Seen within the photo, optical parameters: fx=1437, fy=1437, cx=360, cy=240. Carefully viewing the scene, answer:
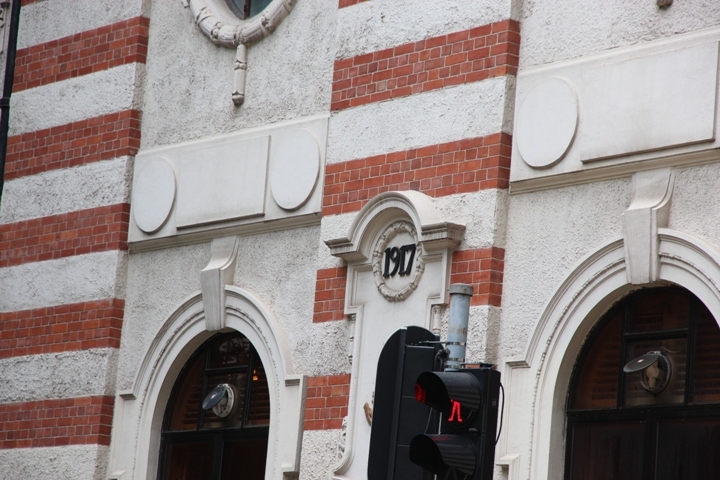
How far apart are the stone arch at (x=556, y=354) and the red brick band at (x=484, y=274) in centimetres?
44

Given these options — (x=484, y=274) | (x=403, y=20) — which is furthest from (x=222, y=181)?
(x=484, y=274)

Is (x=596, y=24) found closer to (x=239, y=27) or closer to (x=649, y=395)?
(x=649, y=395)

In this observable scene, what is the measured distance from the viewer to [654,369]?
344 inches

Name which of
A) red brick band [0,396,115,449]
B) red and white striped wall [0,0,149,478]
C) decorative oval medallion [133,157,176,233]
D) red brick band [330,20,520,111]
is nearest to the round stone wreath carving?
red brick band [330,20,520,111]

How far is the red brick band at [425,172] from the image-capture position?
9.70 meters

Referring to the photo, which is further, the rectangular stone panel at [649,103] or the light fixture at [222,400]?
the light fixture at [222,400]

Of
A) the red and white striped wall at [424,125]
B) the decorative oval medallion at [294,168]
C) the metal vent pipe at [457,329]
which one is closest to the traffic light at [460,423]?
the metal vent pipe at [457,329]

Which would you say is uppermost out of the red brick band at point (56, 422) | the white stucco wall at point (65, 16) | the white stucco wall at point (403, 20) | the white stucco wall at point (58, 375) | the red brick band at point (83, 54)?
the white stucco wall at point (65, 16)

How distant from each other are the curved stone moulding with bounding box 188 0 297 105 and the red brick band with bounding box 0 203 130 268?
1643 mm

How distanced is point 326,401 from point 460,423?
14.4 ft

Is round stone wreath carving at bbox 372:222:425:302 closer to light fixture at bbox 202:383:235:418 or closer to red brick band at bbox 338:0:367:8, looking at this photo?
red brick band at bbox 338:0:367:8

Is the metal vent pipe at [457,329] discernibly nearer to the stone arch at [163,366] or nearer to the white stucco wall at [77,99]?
the stone arch at [163,366]

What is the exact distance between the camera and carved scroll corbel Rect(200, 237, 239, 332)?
11656 millimetres

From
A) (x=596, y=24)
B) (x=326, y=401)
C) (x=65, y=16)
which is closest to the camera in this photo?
(x=596, y=24)
